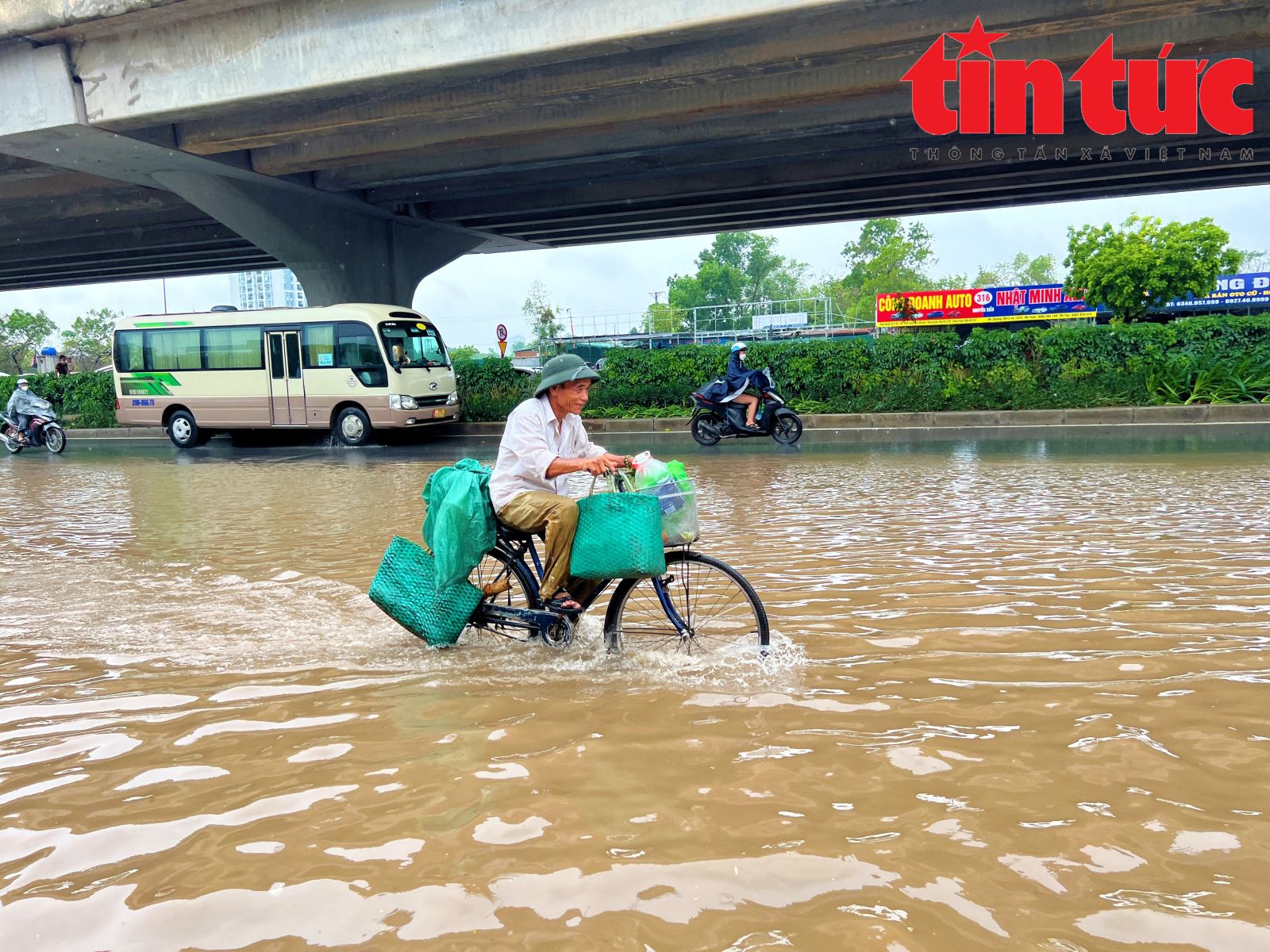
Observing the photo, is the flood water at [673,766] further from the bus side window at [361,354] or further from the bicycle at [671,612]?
the bus side window at [361,354]

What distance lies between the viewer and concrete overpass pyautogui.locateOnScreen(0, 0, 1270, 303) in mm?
14109

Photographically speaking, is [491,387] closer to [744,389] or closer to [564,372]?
[744,389]

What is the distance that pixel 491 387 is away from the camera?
24.8 metres

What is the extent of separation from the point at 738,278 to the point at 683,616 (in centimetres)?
9998

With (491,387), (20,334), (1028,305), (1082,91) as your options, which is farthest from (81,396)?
(20,334)

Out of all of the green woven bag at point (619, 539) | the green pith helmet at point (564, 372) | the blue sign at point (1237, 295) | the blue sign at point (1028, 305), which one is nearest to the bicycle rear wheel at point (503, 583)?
the green woven bag at point (619, 539)

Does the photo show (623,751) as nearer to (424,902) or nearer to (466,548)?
(424,902)

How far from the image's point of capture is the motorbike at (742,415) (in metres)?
16.9

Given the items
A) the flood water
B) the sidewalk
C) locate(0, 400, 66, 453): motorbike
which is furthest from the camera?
locate(0, 400, 66, 453): motorbike

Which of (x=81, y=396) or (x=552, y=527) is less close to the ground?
(x=81, y=396)

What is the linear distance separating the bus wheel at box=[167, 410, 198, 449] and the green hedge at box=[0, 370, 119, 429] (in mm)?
5595

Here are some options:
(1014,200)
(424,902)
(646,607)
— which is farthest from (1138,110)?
(424,902)

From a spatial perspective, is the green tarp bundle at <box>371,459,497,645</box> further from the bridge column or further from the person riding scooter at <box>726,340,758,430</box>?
the bridge column

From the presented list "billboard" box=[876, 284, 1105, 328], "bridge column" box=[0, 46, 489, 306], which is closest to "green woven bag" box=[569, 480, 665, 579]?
"bridge column" box=[0, 46, 489, 306]
